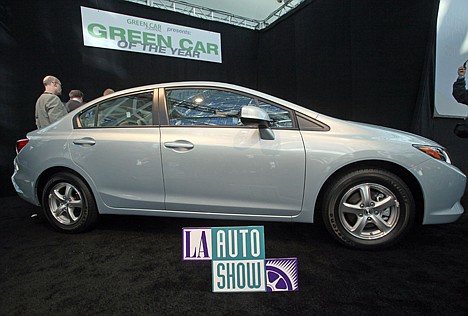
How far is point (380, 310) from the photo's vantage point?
3.56ft

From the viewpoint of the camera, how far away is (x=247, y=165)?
1.60 m

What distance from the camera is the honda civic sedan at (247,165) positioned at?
5.09 feet

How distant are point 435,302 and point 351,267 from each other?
0.38 m

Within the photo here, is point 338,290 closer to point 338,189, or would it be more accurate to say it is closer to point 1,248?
Answer: point 338,189

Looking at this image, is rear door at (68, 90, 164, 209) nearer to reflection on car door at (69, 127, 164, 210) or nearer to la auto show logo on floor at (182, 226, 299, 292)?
reflection on car door at (69, 127, 164, 210)

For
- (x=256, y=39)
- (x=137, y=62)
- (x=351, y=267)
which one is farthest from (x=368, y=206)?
(x=256, y=39)

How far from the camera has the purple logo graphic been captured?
1.06 meters

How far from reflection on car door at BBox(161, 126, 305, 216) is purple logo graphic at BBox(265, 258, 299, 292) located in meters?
0.58

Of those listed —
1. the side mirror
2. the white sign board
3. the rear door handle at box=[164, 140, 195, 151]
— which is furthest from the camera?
the white sign board

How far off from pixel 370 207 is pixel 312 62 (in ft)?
14.7

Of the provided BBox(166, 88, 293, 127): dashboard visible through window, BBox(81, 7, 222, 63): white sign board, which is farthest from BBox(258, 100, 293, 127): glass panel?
BBox(81, 7, 222, 63): white sign board

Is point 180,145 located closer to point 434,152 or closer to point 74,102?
point 434,152

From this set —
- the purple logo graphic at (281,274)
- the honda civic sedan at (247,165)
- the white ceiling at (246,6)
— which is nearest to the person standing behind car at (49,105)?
the honda civic sedan at (247,165)

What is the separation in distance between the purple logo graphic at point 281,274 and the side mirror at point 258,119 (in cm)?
79
